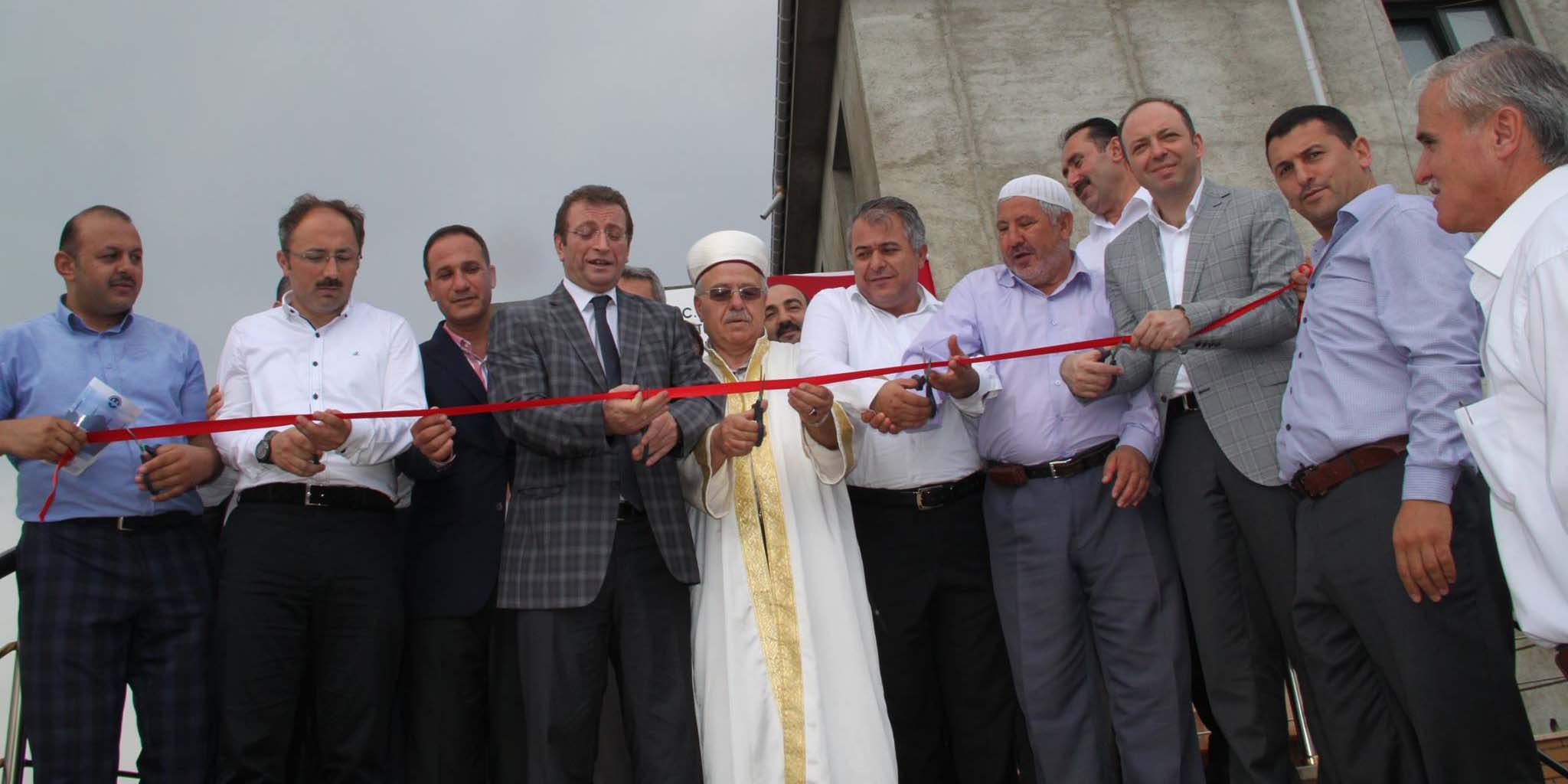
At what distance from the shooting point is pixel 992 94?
8.91m

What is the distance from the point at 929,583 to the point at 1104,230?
1767 millimetres

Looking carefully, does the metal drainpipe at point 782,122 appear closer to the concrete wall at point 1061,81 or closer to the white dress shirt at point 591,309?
the concrete wall at point 1061,81

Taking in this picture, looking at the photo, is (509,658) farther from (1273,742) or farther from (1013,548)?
(1273,742)

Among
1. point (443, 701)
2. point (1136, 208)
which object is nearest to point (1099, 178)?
point (1136, 208)

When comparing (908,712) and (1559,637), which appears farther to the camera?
(908,712)

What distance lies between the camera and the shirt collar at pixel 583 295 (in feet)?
12.5

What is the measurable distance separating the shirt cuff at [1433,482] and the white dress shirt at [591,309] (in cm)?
244

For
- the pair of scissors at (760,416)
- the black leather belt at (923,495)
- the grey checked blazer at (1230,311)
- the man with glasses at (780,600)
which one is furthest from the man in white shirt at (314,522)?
the grey checked blazer at (1230,311)

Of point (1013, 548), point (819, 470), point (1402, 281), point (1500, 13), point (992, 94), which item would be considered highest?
point (1500, 13)

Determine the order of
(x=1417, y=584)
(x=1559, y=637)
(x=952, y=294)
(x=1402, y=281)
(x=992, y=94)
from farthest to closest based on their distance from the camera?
(x=992, y=94) → (x=952, y=294) → (x=1402, y=281) → (x=1417, y=584) → (x=1559, y=637)

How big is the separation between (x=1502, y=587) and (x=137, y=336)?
4453 mm

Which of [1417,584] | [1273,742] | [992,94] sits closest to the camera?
[1417,584]

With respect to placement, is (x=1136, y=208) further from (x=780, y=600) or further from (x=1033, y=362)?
(x=780, y=600)

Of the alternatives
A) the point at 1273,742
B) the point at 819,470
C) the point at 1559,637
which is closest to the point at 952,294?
the point at 819,470
